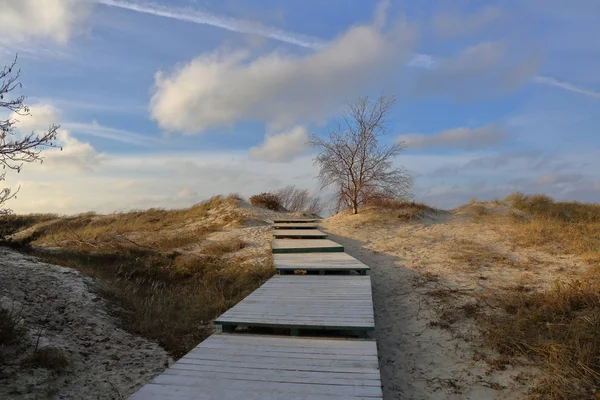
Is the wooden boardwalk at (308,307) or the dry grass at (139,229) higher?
the dry grass at (139,229)

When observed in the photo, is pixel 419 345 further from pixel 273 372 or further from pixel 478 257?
pixel 478 257

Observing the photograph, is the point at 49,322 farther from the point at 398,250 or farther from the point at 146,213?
the point at 146,213

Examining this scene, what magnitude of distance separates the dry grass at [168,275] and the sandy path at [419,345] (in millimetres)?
2464

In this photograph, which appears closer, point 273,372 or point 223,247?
point 273,372

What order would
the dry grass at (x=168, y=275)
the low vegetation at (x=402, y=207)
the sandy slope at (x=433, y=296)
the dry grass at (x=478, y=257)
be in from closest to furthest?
the sandy slope at (x=433, y=296)
the dry grass at (x=168, y=275)
the dry grass at (x=478, y=257)
the low vegetation at (x=402, y=207)

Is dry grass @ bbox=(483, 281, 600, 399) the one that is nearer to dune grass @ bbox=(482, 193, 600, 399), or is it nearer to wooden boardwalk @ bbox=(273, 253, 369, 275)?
dune grass @ bbox=(482, 193, 600, 399)

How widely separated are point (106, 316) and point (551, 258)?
8481mm

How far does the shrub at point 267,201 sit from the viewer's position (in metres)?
20.0

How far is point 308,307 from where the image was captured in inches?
191

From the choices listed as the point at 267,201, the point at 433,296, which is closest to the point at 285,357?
the point at 433,296

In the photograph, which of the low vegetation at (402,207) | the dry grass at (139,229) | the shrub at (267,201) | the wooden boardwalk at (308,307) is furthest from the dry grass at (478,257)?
the shrub at (267,201)

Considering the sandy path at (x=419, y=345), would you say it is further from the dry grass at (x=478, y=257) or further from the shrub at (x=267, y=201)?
the shrub at (x=267, y=201)

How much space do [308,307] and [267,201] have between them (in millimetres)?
15493

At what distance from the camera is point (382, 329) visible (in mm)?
5441
